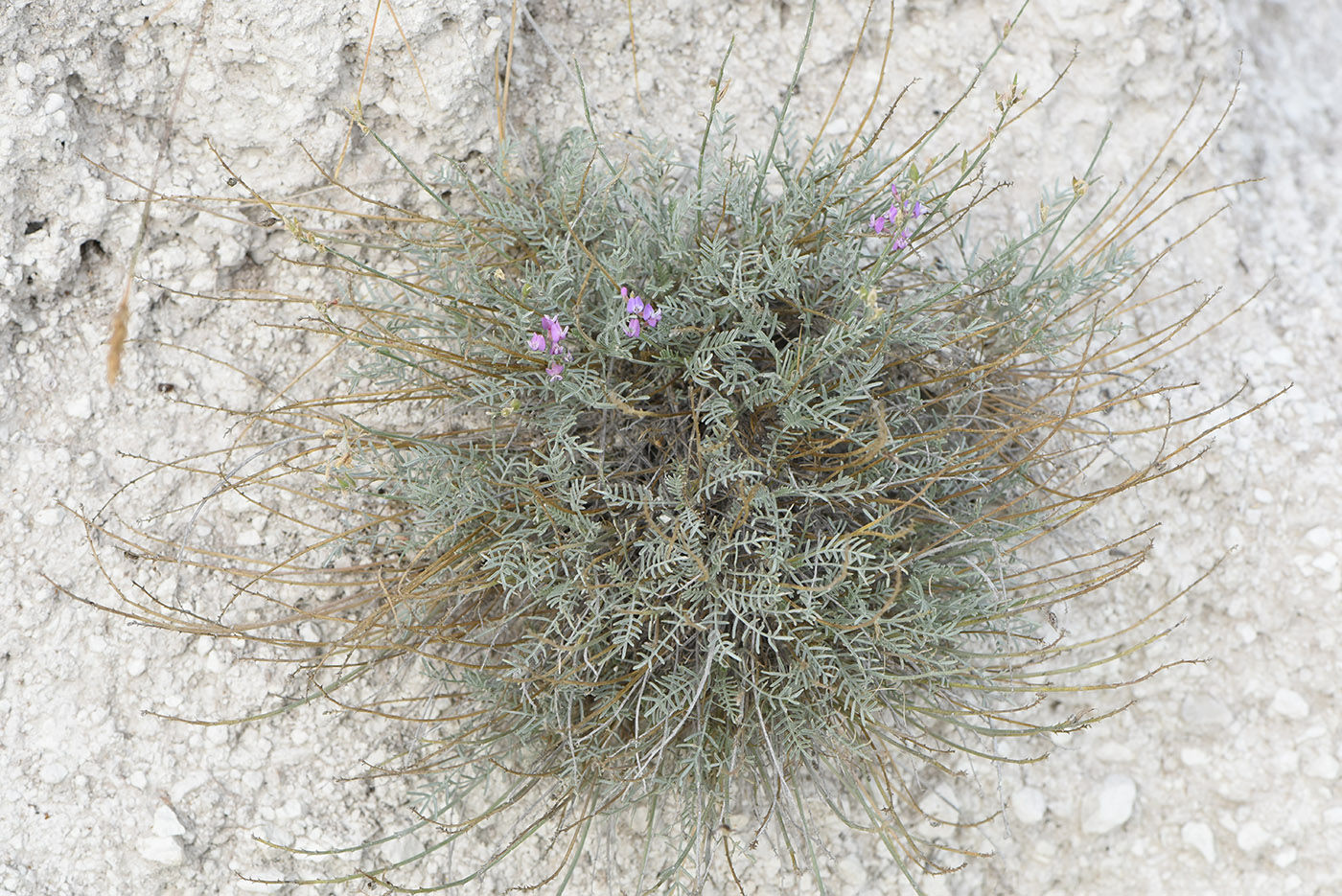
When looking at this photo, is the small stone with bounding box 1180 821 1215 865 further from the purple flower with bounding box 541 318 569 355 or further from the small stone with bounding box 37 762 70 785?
the small stone with bounding box 37 762 70 785

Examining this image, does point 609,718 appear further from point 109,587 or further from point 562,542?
→ point 109,587

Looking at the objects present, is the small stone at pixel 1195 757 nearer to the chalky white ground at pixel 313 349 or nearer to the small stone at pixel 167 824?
the chalky white ground at pixel 313 349

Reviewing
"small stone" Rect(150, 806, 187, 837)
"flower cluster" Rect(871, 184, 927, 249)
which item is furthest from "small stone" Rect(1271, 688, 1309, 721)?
"small stone" Rect(150, 806, 187, 837)

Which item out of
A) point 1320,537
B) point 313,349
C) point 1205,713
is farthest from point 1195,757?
point 313,349

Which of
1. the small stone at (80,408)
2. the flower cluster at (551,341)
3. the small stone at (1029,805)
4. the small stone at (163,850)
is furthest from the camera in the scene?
the small stone at (1029,805)

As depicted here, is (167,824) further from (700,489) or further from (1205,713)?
(1205,713)

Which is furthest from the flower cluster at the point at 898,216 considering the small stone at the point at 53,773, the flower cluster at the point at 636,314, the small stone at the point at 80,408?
the small stone at the point at 53,773

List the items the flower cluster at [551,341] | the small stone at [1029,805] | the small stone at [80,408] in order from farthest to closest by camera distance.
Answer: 1. the small stone at [1029,805]
2. the small stone at [80,408]
3. the flower cluster at [551,341]
